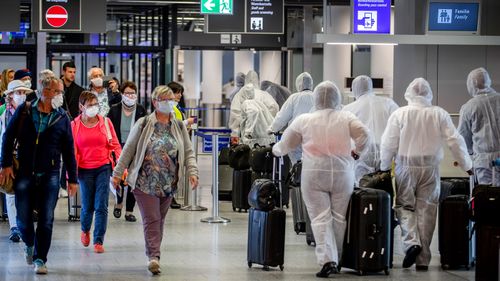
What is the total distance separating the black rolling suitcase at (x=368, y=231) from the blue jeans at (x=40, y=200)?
263 cm

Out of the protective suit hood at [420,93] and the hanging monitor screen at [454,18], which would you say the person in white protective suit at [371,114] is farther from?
the hanging monitor screen at [454,18]

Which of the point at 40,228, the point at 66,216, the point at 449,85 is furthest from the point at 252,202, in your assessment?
the point at 449,85

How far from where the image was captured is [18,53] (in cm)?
2369

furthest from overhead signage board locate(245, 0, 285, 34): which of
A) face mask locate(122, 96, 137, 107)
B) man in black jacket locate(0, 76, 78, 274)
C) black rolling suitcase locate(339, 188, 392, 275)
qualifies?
man in black jacket locate(0, 76, 78, 274)

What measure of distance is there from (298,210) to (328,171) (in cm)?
303

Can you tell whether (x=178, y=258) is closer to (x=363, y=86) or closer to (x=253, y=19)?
(x=363, y=86)

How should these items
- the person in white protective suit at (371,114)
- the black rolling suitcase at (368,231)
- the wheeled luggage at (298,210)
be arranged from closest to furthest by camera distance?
the black rolling suitcase at (368,231) < the person in white protective suit at (371,114) < the wheeled luggage at (298,210)

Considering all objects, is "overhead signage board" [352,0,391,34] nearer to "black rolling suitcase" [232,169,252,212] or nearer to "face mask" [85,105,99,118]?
"black rolling suitcase" [232,169,252,212]

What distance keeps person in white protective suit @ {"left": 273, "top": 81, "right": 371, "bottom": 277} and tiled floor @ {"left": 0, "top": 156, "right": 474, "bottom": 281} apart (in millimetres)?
351

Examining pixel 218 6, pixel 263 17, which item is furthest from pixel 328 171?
pixel 263 17

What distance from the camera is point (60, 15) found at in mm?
18766

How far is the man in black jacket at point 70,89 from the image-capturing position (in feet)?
45.2

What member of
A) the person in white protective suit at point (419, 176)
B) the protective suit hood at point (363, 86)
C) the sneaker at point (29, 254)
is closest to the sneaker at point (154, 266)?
the sneaker at point (29, 254)

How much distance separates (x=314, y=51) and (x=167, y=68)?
3.31 metres
